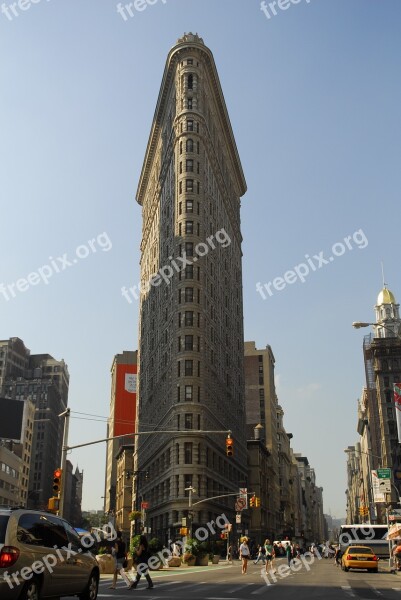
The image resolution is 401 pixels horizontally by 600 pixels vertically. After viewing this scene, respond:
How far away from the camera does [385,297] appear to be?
557ft

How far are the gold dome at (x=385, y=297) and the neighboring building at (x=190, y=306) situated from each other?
6340cm

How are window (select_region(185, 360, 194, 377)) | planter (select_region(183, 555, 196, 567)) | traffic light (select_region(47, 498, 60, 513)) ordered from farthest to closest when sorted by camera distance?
window (select_region(185, 360, 194, 377)), planter (select_region(183, 555, 196, 567)), traffic light (select_region(47, 498, 60, 513))

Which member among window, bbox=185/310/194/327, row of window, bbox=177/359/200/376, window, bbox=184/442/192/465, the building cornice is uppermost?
the building cornice

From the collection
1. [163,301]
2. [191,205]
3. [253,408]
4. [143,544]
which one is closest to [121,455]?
[253,408]

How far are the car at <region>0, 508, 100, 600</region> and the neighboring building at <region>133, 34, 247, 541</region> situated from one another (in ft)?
199

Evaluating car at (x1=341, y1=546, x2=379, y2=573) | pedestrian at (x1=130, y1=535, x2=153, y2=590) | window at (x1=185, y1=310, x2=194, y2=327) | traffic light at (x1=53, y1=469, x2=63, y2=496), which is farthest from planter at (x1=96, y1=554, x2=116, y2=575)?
window at (x1=185, y1=310, x2=194, y2=327)

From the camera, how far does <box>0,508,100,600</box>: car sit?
10.5m

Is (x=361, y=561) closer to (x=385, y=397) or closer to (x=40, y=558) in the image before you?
(x=40, y=558)

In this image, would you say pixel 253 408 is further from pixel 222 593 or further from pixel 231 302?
pixel 222 593

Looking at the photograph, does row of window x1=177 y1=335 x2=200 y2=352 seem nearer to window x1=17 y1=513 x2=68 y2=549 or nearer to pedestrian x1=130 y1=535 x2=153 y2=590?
pedestrian x1=130 y1=535 x2=153 y2=590

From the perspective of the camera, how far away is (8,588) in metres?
10.3

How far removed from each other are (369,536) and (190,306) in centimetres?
3973

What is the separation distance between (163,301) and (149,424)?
21505 millimetres

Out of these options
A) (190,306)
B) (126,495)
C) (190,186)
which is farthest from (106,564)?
(126,495)
